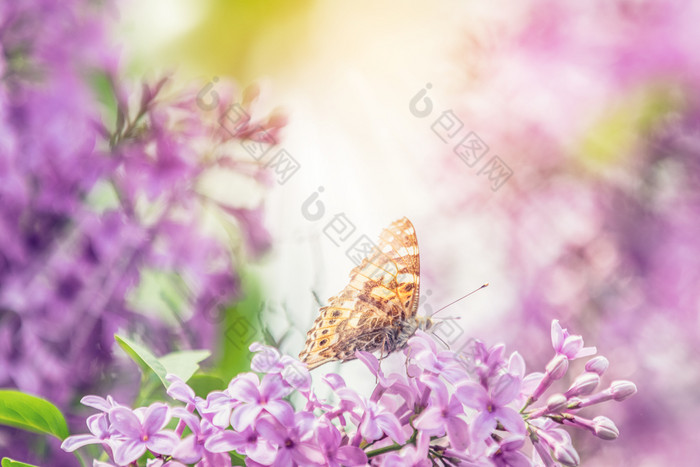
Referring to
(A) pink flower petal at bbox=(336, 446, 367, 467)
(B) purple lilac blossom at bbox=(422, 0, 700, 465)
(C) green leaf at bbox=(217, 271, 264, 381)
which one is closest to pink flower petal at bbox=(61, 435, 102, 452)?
(A) pink flower petal at bbox=(336, 446, 367, 467)

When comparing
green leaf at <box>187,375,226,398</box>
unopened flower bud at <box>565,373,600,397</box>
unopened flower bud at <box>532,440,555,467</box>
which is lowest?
unopened flower bud at <box>532,440,555,467</box>

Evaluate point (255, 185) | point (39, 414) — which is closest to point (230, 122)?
point (255, 185)

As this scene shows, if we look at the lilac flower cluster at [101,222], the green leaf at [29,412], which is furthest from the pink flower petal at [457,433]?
the lilac flower cluster at [101,222]

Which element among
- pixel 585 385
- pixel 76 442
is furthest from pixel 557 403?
pixel 76 442

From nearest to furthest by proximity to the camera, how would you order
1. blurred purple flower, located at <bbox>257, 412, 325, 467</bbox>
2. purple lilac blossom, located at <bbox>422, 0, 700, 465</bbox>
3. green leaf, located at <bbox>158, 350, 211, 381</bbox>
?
blurred purple flower, located at <bbox>257, 412, 325, 467</bbox>, green leaf, located at <bbox>158, 350, 211, 381</bbox>, purple lilac blossom, located at <bbox>422, 0, 700, 465</bbox>

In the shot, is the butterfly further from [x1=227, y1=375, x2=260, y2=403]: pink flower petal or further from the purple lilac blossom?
the purple lilac blossom

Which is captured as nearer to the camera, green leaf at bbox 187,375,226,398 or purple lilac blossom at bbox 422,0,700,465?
green leaf at bbox 187,375,226,398

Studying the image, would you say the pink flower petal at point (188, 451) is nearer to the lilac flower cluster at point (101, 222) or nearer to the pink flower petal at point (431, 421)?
the pink flower petal at point (431, 421)

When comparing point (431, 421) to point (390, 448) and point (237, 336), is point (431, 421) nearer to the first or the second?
point (390, 448)
